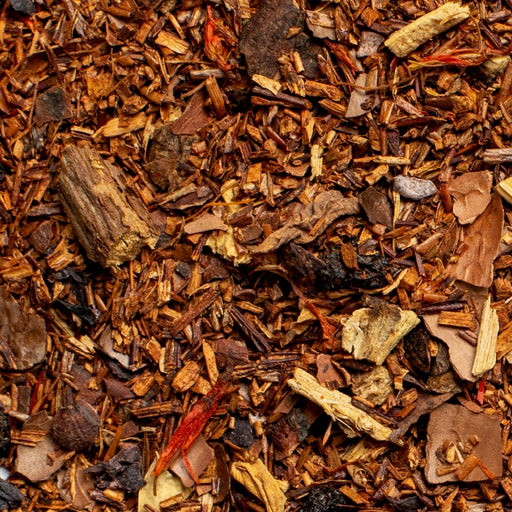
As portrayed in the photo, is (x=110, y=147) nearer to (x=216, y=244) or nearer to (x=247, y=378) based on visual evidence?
(x=216, y=244)

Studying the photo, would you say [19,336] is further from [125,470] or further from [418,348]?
[418,348]

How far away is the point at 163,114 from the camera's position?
3.22m

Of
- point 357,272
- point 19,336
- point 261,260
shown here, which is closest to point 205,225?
point 261,260

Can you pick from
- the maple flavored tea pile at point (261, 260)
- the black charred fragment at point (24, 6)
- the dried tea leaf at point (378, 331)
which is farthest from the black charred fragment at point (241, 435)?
the black charred fragment at point (24, 6)

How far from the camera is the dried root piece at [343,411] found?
112 inches

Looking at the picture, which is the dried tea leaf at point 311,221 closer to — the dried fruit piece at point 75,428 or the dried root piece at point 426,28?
the dried root piece at point 426,28

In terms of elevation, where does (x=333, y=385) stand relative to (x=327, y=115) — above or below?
below

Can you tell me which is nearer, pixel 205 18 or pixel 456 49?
pixel 456 49

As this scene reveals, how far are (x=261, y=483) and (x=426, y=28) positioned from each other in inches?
81.7

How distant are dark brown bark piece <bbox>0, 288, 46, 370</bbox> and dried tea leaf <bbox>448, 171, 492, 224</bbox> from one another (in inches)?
76.4

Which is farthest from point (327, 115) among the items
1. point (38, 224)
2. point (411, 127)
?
point (38, 224)

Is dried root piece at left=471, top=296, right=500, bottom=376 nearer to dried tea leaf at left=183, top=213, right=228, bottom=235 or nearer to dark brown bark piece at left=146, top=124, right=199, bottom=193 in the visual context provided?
dried tea leaf at left=183, top=213, right=228, bottom=235

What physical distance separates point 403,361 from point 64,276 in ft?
5.12

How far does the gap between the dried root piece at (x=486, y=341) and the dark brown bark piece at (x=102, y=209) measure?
4.77 ft
